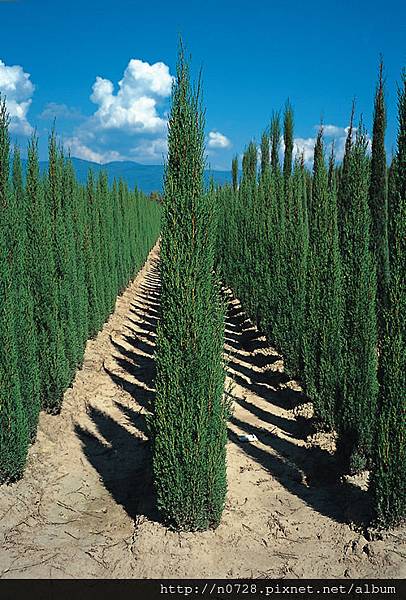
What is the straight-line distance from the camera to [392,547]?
484 cm

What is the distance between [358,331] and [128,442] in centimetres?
350

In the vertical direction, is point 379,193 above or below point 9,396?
above

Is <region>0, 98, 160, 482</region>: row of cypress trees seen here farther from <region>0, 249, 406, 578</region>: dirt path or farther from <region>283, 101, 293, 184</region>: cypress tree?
<region>283, 101, 293, 184</region>: cypress tree

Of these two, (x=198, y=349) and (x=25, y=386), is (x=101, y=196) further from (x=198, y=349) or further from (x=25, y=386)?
(x=198, y=349)

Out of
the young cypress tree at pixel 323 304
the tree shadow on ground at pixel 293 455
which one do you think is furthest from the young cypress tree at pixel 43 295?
the young cypress tree at pixel 323 304

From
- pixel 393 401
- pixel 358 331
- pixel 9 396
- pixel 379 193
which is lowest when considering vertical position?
pixel 9 396

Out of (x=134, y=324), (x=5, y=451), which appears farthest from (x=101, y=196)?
(x=5, y=451)

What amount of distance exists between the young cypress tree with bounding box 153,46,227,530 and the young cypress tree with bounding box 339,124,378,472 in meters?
2.28

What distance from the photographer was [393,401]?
5.04 meters

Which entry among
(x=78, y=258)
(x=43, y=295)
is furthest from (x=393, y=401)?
(x=78, y=258)

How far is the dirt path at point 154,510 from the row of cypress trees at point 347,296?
499 millimetres

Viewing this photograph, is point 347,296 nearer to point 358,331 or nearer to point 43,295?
point 358,331

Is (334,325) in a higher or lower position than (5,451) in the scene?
higher

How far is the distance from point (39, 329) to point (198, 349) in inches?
159
